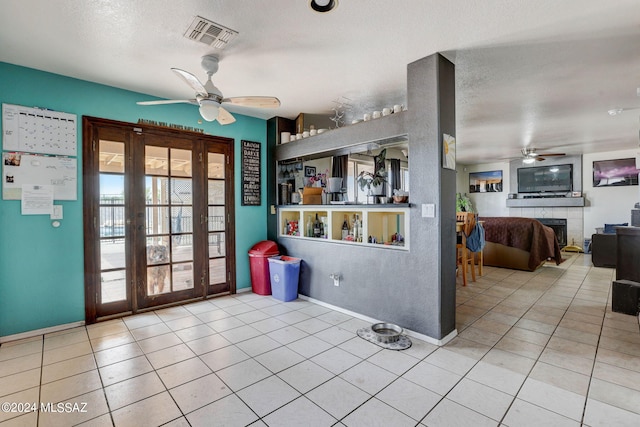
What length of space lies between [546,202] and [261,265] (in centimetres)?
808

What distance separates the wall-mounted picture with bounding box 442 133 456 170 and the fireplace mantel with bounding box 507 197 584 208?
712 centimetres

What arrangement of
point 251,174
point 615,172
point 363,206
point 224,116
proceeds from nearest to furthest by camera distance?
point 224,116
point 363,206
point 251,174
point 615,172

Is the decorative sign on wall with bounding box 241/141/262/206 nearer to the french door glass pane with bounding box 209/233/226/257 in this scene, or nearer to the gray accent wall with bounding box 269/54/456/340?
the french door glass pane with bounding box 209/233/226/257

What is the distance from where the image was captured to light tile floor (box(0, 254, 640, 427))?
1.81 metres

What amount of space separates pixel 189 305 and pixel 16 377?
68.4 inches

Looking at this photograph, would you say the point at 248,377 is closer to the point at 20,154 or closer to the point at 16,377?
the point at 16,377

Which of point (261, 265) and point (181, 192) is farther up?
point (181, 192)

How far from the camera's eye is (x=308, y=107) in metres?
4.20

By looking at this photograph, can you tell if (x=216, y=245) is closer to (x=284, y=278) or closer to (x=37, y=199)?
(x=284, y=278)

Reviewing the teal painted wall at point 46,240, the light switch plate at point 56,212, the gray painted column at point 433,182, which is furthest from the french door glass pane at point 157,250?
the gray painted column at point 433,182

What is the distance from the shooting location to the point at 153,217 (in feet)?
12.2

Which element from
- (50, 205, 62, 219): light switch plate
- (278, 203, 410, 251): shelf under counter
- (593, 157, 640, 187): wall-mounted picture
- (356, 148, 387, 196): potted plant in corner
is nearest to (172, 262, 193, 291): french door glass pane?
(50, 205, 62, 219): light switch plate

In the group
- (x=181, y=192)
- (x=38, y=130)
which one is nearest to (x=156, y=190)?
(x=181, y=192)

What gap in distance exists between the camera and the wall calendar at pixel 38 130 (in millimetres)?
2867
